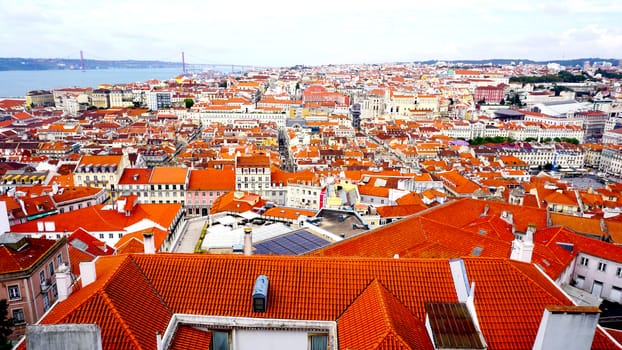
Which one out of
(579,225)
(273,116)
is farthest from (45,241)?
(273,116)

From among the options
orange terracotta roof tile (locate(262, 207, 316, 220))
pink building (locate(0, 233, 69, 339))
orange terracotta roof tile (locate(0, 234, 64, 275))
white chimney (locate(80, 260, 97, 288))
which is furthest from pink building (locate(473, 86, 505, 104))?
white chimney (locate(80, 260, 97, 288))

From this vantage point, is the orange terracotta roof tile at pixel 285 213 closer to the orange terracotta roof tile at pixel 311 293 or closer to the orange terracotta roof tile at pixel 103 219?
the orange terracotta roof tile at pixel 103 219

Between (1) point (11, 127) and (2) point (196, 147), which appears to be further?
(1) point (11, 127)

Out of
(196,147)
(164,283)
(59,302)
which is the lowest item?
(196,147)

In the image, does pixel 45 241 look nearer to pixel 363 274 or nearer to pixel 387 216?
pixel 363 274

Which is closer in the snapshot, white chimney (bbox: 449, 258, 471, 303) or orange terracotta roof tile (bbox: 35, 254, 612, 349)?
orange terracotta roof tile (bbox: 35, 254, 612, 349)

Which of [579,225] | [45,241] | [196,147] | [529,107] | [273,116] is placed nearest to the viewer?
[45,241]

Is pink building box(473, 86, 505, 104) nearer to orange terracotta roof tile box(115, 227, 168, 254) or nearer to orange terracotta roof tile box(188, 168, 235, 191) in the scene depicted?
orange terracotta roof tile box(188, 168, 235, 191)

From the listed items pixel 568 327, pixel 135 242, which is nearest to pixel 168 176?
pixel 135 242
